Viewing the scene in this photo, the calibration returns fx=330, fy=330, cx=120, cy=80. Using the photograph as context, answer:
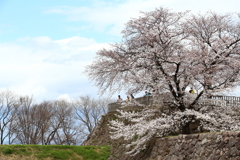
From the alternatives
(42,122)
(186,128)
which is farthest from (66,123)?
(186,128)

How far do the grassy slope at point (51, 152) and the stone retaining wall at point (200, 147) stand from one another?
4.44 m

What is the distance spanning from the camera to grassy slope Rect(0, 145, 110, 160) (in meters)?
16.7

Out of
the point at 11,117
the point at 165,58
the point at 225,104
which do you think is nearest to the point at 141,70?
the point at 165,58

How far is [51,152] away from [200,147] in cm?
900

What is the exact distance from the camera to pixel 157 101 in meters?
Answer: 17.1

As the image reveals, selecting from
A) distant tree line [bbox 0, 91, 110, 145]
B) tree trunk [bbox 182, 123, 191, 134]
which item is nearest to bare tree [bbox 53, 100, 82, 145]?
distant tree line [bbox 0, 91, 110, 145]

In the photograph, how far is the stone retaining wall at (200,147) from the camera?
10148 mm

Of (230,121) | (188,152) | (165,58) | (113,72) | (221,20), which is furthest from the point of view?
(221,20)

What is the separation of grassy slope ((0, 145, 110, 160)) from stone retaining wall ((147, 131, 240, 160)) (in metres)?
4.44

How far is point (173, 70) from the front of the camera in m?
17.9

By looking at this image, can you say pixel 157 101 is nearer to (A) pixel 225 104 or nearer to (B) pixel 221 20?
(A) pixel 225 104

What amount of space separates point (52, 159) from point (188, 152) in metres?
7.86

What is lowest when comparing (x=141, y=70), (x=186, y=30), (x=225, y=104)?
(x=225, y=104)

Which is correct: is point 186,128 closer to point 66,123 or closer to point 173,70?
point 173,70
